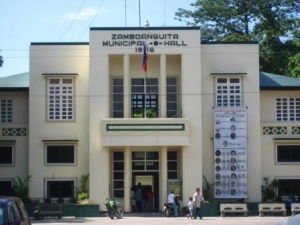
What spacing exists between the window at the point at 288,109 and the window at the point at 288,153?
1.69m

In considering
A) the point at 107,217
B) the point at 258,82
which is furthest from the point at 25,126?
the point at 258,82

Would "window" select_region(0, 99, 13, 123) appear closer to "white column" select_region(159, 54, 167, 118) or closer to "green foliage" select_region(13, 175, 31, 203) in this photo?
"green foliage" select_region(13, 175, 31, 203)

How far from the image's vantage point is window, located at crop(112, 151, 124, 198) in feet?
131

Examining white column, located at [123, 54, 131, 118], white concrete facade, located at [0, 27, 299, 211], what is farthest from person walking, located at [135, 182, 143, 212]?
white column, located at [123, 54, 131, 118]

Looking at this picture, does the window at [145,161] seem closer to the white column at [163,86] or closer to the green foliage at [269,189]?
the white column at [163,86]

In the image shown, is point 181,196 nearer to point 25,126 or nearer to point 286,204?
point 286,204

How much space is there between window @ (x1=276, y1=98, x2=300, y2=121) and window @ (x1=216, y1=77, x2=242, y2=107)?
2.89 metres

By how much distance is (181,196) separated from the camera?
39219 millimetres

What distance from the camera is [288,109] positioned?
41.8 metres

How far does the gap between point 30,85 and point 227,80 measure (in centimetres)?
1150

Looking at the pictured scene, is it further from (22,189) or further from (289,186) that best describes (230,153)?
(22,189)

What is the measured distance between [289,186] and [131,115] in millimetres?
10382

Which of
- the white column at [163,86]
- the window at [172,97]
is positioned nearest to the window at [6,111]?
the white column at [163,86]

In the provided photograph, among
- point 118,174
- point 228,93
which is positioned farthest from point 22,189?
point 228,93
